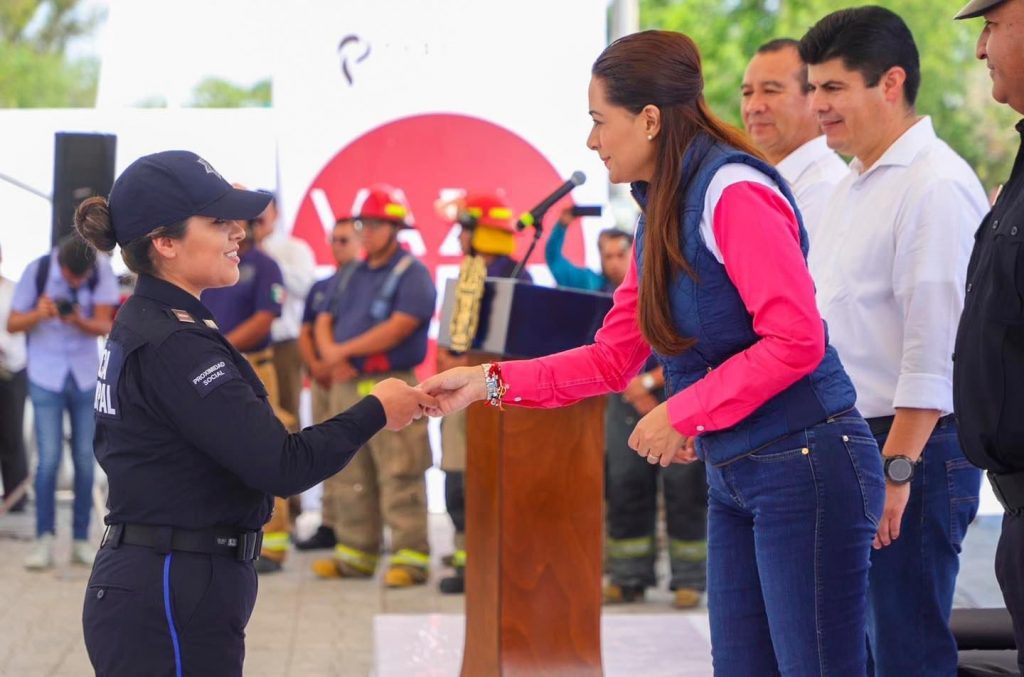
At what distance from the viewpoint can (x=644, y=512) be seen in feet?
19.8

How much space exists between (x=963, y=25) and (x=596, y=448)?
5.44 m

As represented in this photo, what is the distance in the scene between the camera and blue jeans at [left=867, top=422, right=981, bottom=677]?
112 inches

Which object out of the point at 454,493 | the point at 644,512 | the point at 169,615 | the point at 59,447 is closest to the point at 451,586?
the point at 454,493

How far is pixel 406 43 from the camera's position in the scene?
7414mm

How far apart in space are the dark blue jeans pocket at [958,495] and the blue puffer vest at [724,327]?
0.66 metres

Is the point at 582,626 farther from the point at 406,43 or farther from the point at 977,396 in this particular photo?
the point at 406,43

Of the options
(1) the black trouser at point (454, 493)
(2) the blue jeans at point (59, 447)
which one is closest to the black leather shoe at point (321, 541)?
(1) the black trouser at point (454, 493)

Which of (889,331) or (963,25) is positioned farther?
(963,25)

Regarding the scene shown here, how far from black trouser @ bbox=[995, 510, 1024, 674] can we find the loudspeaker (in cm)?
551

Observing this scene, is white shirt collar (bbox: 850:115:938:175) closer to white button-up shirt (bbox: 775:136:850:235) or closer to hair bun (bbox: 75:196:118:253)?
white button-up shirt (bbox: 775:136:850:235)

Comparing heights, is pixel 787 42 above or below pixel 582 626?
above

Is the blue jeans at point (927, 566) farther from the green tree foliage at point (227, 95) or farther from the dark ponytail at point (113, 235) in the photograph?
the green tree foliage at point (227, 95)

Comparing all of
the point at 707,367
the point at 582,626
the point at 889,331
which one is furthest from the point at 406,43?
the point at 707,367

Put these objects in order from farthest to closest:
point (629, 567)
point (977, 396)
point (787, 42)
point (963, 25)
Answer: point (963, 25) < point (629, 567) < point (787, 42) < point (977, 396)
